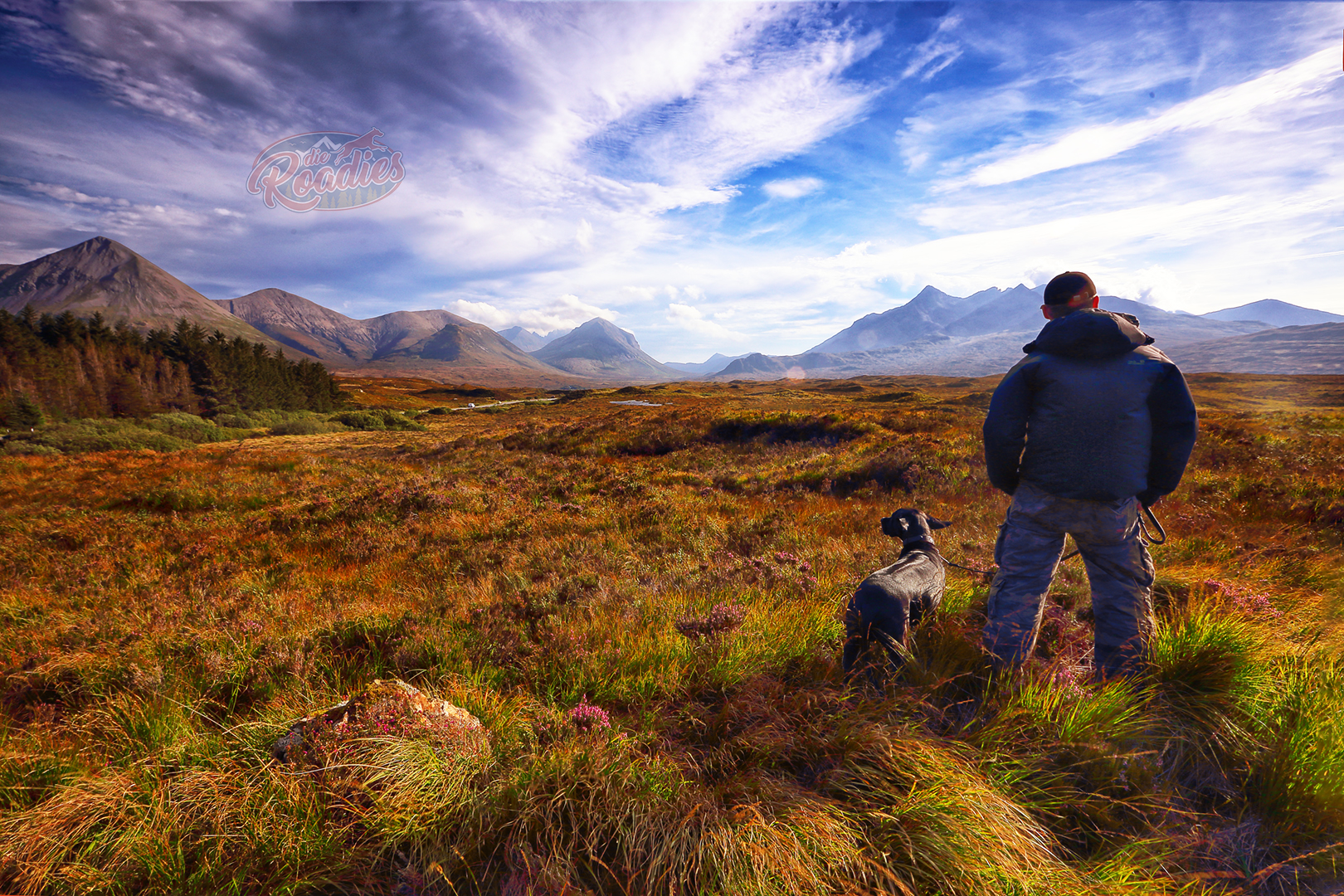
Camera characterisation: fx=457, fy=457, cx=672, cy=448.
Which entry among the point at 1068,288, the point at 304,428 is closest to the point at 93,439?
the point at 304,428

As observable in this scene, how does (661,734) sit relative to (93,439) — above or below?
below

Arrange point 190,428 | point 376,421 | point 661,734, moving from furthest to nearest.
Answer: point 376,421, point 190,428, point 661,734

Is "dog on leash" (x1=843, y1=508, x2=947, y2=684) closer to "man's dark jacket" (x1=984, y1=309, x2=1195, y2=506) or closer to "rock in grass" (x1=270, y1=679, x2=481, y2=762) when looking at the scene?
"man's dark jacket" (x1=984, y1=309, x2=1195, y2=506)

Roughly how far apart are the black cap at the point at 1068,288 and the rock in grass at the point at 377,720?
4818 millimetres

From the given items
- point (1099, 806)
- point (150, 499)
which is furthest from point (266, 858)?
point (150, 499)

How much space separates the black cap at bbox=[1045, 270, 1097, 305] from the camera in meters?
3.35

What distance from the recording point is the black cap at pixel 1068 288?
3.35 meters

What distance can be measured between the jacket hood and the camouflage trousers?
975 mm

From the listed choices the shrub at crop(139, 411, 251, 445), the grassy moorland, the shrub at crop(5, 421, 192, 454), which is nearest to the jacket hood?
the grassy moorland

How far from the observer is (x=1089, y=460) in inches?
121

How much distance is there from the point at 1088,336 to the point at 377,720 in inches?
193

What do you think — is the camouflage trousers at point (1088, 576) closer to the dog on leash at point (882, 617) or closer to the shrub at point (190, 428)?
the dog on leash at point (882, 617)

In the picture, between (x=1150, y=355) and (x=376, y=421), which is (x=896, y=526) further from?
(x=376, y=421)

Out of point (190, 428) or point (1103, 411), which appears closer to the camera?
point (1103, 411)
